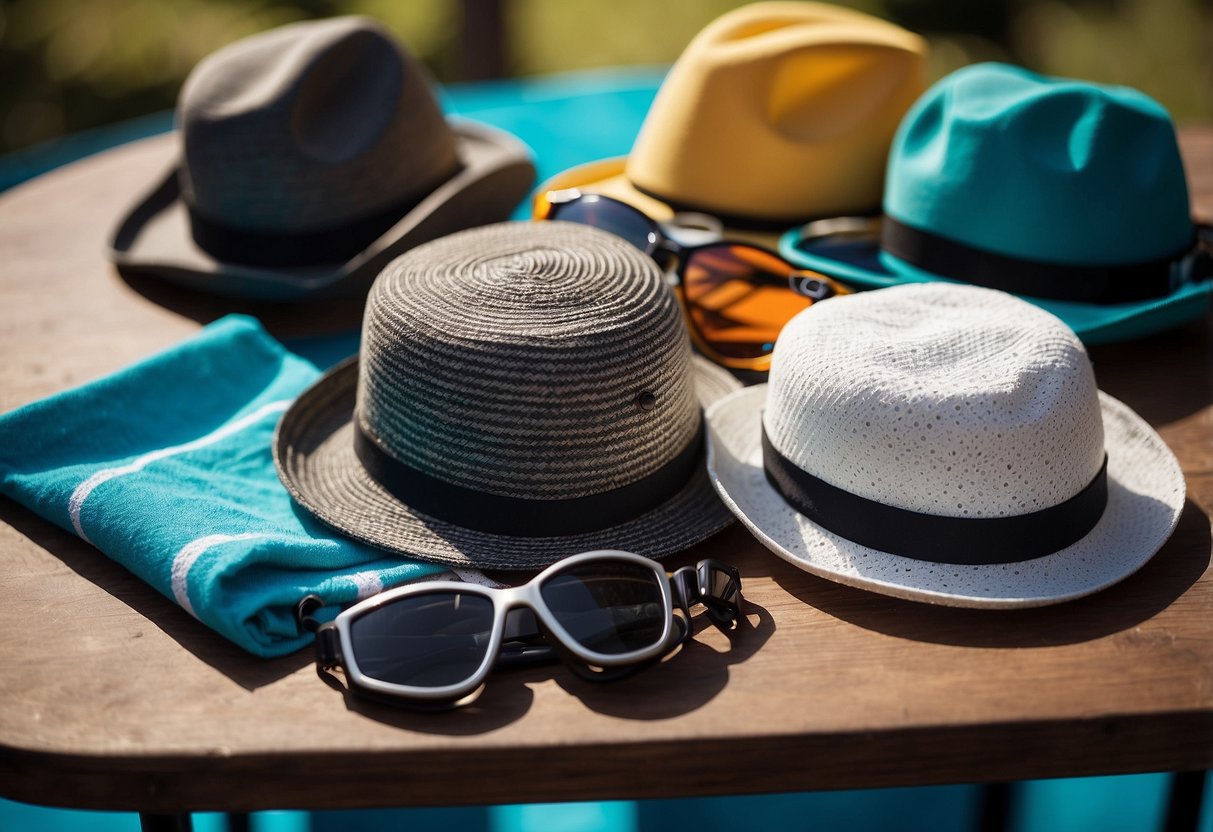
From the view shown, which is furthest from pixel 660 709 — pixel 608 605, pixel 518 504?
pixel 518 504

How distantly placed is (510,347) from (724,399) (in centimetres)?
32

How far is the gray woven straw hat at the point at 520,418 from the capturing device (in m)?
0.94

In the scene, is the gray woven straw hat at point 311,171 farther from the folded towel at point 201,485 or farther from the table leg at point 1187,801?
the table leg at point 1187,801

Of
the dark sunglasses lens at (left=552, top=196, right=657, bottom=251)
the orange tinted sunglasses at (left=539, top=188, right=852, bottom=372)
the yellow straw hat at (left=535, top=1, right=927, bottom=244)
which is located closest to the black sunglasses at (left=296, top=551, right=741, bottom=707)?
the orange tinted sunglasses at (left=539, top=188, right=852, bottom=372)

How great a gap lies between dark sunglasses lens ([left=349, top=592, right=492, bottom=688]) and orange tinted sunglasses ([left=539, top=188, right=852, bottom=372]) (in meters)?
0.54

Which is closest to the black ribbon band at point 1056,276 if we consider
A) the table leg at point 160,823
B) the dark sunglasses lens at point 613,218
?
the dark sunglasses lens at point 613,218

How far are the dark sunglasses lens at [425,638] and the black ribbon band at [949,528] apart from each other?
317 millimetres

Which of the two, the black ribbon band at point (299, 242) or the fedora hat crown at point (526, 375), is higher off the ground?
the fedora hat crown at point (526, 375)

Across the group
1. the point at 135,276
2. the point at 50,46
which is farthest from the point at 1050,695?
the point at 50,46

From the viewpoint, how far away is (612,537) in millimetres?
993

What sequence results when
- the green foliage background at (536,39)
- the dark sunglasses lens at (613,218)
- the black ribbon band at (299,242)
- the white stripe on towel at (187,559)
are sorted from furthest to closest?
the green foliage background at (536,39) → the black ribbon band at (299,242) → the dark sunglasses lens at (613,218) → the white stripe on towel at (187,559)

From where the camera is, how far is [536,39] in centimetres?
509

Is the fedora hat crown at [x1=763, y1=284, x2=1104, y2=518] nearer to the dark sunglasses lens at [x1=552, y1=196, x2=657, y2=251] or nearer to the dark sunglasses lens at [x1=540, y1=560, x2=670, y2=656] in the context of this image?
the dark sunglasses lens at [x1=540, y1=560, x2=670, y2=656]

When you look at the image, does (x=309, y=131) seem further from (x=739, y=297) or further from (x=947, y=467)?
(x=947, y=467)
